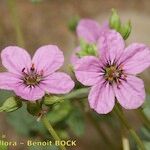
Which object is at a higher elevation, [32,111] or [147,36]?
[32,111]

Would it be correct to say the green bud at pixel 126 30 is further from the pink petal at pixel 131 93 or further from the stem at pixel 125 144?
the stem at pixel 125 144

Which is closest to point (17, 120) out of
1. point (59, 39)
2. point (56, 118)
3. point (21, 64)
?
point (56, 118)

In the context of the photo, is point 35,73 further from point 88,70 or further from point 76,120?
point 76,120

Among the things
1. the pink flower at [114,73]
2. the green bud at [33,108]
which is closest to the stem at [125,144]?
the pink flower at [114,73]

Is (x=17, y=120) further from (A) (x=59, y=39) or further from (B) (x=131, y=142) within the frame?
(A) (x=59, y=39)

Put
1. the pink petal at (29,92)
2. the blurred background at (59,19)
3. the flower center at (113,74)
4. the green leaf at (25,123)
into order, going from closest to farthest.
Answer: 1. the pink petal at (29,92)
2. the flower center at (113,74)
3. the green leaf at (25,123)
4. the blurred background at (59,19)

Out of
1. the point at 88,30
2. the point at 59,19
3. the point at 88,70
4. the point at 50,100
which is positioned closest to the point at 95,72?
the point at 88,70

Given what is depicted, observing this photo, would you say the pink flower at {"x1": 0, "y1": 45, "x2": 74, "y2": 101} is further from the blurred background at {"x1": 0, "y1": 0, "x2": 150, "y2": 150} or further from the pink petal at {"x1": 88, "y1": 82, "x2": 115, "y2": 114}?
the blurred background at {"x1": 0, "y1": 0, "x2": 150, "y2": 150}
